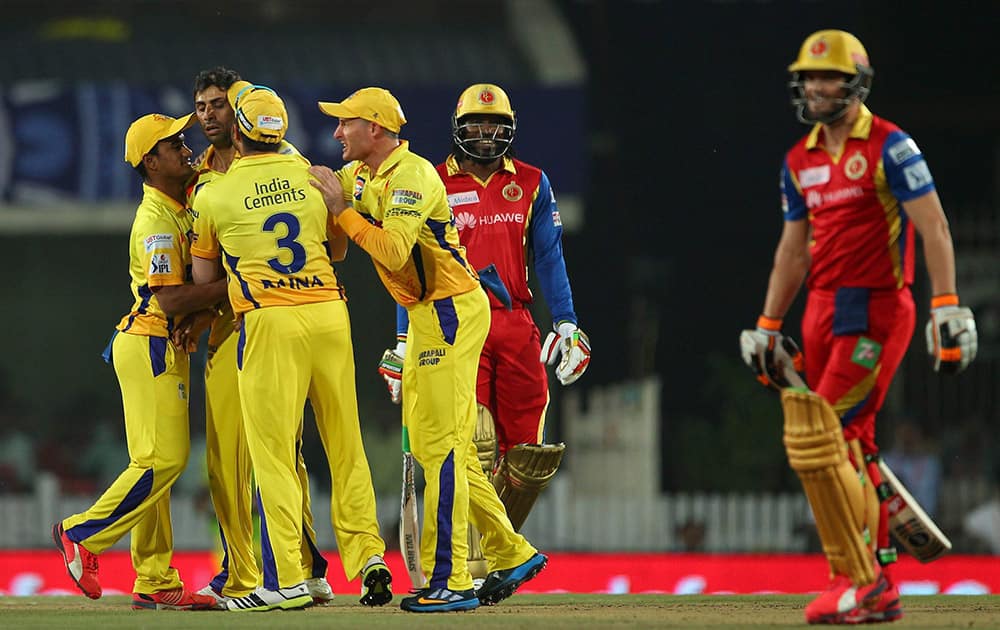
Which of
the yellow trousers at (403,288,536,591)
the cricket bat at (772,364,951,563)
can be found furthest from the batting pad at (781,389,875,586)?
the yellow trousers at (403,288,536,591)

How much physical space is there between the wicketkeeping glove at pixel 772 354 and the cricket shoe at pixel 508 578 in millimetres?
1309

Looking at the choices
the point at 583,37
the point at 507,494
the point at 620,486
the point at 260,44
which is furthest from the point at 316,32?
the point at 507,494

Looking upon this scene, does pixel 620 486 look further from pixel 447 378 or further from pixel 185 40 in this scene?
pixel 447 378

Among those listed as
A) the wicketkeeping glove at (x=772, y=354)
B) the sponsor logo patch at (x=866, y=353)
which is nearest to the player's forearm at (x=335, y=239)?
the wicketkeeping glove at (x=772, y=354)

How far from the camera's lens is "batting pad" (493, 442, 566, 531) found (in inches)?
286

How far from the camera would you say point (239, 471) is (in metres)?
7.07

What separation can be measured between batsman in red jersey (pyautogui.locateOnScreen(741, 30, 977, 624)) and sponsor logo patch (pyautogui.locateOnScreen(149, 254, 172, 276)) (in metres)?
2.33

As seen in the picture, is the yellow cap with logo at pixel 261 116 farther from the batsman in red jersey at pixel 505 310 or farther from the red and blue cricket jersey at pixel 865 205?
the red and blue cricket jersey at pixel 865 205

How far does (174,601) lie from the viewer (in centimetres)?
710

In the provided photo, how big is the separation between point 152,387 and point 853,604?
289 cm

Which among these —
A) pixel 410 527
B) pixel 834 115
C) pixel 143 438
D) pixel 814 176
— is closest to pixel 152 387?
pixel 143 438

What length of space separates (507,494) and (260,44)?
8.90 meters

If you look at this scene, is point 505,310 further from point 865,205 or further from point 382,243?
point 865,205

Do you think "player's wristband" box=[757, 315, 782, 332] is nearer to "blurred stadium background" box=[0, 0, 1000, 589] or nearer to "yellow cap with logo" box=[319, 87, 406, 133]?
"yellow cap with logo" box=[319, 87, 406, 133]
